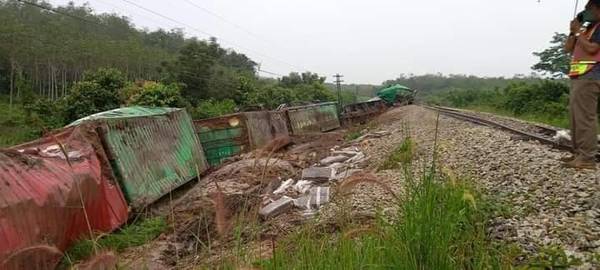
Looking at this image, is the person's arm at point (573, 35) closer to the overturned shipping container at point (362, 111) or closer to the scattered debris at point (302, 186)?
the scattered debris at point (302, 186)

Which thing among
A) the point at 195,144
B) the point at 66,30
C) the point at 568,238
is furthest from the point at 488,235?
the point at 66,30

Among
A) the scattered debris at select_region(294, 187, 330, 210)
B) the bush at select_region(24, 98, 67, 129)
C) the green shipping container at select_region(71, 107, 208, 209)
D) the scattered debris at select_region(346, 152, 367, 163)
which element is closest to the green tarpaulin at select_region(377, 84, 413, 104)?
the bush at select_region(24, 98, 67, 129)

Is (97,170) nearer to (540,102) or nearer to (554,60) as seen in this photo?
(540,102)

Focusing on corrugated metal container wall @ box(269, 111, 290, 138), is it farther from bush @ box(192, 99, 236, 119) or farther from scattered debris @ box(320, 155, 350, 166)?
bush @ box(192, 99, 236, 119)

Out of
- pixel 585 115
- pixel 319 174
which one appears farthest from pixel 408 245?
pixel 319 174

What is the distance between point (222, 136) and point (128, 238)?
7858 millimetres

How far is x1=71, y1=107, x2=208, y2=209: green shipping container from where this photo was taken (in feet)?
25.6

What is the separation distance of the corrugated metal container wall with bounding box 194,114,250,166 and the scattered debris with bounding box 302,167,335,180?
5316mm

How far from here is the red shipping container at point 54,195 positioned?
15.6ft

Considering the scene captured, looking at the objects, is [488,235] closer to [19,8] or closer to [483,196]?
[483,196]

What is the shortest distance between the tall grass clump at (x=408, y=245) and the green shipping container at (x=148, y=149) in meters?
4.28

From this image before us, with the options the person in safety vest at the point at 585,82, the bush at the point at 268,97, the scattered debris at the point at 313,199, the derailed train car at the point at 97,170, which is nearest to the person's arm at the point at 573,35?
the person in safety vest at the point at 585,82

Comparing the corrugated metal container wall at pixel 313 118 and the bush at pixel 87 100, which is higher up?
the bush at pixel 87 100

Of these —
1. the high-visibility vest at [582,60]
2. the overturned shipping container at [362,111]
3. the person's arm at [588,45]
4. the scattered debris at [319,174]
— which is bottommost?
the overturned shipping container at [362,111]
